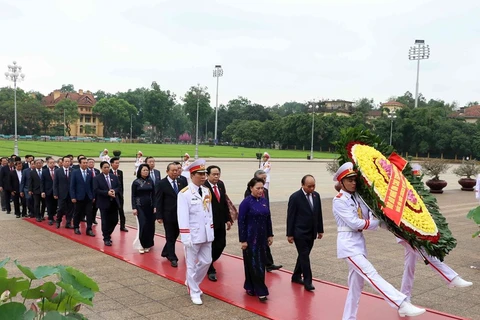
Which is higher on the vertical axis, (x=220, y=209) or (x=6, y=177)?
(x=220, y=209)

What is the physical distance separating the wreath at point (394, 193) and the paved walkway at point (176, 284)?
1.41 m

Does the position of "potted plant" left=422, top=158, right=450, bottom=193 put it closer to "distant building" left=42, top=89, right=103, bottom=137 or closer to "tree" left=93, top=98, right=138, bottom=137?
"tree" left=93, top=98, right=138, bottom=137

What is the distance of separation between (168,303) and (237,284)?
3.92 feet

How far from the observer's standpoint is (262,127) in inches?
3295

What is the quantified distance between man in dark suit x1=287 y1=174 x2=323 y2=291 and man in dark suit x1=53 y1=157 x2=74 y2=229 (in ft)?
20.2

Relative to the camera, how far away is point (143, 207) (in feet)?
27.0

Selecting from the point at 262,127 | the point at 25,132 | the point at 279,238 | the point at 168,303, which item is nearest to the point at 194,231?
the point at 168,303

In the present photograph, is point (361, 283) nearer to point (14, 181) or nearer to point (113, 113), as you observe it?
point (14, 181)

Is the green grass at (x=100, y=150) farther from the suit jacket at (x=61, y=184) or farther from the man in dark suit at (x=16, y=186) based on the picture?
the suit jacket at (x=61, y=184)

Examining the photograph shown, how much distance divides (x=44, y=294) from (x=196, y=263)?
407 cm

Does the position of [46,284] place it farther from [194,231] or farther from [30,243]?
[30,243]

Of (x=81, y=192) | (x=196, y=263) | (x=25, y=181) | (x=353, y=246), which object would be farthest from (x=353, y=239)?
(x=25, y=181)

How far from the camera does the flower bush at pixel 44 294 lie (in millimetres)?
1567

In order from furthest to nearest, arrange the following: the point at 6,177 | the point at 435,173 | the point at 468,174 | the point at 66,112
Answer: the point at 66,112 → the point at 468,174 → the point at 435,173 → the point at 6,177
